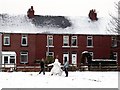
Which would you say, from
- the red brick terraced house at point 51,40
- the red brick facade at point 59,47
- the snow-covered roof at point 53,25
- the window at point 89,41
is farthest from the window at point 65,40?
the window at point 89,41

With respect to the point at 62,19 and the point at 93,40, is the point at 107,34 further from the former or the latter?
the point at 62,19

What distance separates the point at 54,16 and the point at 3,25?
8467mm

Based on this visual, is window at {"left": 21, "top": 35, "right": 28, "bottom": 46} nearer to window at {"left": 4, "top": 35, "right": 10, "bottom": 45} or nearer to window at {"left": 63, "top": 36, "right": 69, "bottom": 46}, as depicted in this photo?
window at {"left": 4, "top": 35, "right": 10, "bottom": 45}

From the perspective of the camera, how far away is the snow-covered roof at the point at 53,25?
61.4 metres

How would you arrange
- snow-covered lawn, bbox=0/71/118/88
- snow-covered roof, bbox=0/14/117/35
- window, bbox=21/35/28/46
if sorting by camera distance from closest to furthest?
snow-covered lawn, bbox=0/71/118/88
window, bbox=21/35/28/46
snow-covered roof, bbox=0/14/117/35

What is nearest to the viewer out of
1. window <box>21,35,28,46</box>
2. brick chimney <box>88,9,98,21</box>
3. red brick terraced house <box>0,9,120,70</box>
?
red brick terraced house <box>0,9,120,70</box>

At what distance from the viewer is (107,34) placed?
6269 centimetres

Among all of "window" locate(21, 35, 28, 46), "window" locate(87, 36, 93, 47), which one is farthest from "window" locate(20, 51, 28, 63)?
"window" locate(87, 36, 93, 47)

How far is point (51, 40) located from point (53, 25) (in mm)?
2558

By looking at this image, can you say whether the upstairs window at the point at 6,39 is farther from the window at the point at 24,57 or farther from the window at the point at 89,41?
the window at the point at 89,41

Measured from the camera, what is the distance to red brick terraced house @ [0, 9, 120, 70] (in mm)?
60312

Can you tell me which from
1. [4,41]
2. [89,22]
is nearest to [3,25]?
[4,41]

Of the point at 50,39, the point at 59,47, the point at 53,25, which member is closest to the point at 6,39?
the point at 50,39

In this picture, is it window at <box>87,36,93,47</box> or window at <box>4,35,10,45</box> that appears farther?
window at <box>87,36,93,47</box>
